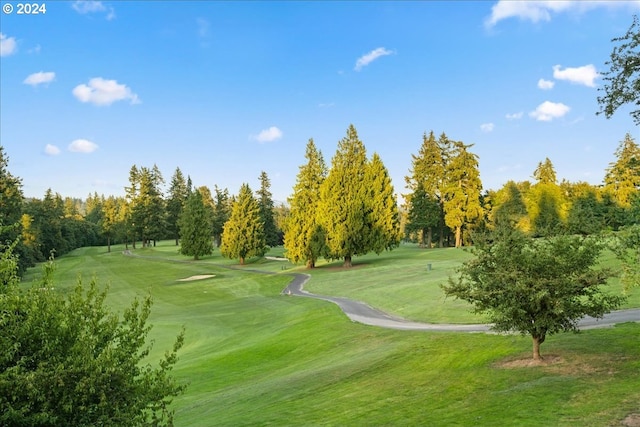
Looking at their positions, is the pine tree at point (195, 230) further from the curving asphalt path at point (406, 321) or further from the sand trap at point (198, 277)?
the curving asphalt path at point (406, 321)

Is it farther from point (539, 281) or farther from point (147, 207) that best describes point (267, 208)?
point (539, 281)

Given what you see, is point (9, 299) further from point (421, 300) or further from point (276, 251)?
point (276, 251)

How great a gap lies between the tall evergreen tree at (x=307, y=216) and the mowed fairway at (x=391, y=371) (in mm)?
21611

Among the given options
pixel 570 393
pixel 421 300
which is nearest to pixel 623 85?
pixel 570 393

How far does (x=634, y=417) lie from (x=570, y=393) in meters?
2.16

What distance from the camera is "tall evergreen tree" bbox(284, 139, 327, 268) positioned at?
57625 millimetres

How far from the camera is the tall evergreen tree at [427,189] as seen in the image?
77.2 meters

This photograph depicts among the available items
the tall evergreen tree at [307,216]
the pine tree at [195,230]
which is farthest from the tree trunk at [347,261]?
the pine tree at [195,230]

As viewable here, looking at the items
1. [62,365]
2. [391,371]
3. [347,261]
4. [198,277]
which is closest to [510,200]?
[347,261]

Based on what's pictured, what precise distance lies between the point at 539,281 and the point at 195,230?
7256 centimetres

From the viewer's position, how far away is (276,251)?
90125 mm

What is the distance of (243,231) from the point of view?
71562 mm

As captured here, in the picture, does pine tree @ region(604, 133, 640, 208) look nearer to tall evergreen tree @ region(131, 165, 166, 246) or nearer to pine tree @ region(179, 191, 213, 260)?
pine tree @ region(179, 191, 213, 260)

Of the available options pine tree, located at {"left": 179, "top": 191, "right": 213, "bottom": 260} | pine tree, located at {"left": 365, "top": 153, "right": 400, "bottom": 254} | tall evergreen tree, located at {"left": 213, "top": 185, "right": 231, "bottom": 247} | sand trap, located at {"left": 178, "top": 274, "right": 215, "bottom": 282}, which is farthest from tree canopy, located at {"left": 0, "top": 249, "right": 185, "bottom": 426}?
tall evergreen tree, located at {"left": 213, "top": 185, "right": 231, "bottom": 247}
